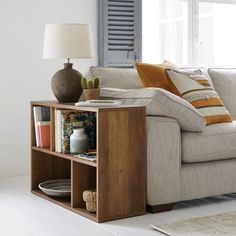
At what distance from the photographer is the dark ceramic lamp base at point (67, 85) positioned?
379cm

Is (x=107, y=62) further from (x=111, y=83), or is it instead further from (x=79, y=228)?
(x=79, y=228)

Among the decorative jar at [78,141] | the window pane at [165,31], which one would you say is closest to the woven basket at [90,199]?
the decorative jar at [78,141]

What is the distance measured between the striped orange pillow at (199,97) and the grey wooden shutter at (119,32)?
49.3 inches

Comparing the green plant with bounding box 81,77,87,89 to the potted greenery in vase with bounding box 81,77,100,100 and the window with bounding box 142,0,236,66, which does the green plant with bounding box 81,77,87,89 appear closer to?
the potted greenery in vase with bounding box 81,77,100,100

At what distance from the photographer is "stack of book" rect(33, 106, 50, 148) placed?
3.89m

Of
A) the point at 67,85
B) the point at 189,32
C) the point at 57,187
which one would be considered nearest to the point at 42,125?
the point at 67,85

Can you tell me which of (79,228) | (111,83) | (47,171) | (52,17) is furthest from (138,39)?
(79,228)

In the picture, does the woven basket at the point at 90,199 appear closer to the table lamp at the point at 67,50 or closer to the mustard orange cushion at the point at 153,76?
the table lamp at the point at 67,50

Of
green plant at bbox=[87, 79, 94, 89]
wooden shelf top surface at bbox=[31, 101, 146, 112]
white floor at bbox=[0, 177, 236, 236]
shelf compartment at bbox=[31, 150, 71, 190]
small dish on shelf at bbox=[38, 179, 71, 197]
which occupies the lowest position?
white floor at bbox=[0, 177, 236, 236]

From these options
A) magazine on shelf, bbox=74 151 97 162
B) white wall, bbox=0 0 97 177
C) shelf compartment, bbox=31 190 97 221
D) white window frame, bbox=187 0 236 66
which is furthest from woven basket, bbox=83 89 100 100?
white window frame, bbox=187 0 236 66

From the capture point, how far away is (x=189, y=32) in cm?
557

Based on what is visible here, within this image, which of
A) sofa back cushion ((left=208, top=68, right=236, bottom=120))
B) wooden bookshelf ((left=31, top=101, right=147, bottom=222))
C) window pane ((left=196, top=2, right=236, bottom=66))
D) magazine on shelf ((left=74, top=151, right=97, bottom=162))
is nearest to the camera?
wooden bookshelf ((left=31, top=101, right=147, bottom=222))

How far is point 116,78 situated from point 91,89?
1.56ft

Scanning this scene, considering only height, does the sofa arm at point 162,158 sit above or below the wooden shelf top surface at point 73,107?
below
